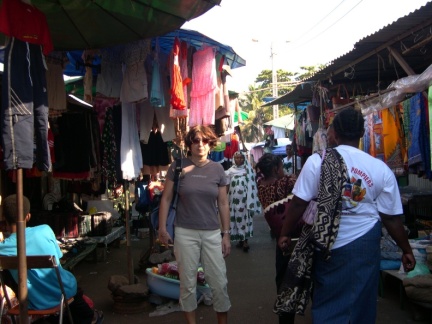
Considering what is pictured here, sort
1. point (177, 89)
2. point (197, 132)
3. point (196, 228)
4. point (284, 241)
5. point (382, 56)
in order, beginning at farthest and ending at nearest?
point (382, 56) → point (177, 89) → point (197, 132) → point (196, 228) → point (284, 241)

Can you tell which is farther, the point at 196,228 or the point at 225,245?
the point at 225,245

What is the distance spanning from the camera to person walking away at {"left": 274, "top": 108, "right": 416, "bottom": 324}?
2828mm

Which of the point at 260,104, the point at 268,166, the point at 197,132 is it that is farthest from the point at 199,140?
the point at 260,104

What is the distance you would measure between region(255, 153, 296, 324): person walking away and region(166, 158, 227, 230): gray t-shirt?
0.43 metres

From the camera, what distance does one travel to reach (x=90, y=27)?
468 cm

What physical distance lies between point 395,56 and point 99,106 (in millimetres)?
3754

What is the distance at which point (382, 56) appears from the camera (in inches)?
252

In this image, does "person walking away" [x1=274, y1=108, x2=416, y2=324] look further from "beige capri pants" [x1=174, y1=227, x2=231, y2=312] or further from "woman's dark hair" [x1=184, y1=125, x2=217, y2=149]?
"woman's dark hair" [x1=184, y1=125, x2=217, y2=149]

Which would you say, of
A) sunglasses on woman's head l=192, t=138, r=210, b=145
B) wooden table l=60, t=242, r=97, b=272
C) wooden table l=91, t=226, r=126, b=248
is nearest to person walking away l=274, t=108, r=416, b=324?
sunglasses on woman's head l=192, t=138, r=210, b=145

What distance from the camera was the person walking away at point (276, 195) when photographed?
3.85 m

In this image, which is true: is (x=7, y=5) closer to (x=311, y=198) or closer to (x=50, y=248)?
(x=50, y=248)

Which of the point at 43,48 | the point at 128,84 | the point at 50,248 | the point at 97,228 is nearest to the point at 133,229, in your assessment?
the point at 97,228

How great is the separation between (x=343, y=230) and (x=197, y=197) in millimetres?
1484

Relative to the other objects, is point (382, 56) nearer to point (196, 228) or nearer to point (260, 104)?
point (196, 228)
